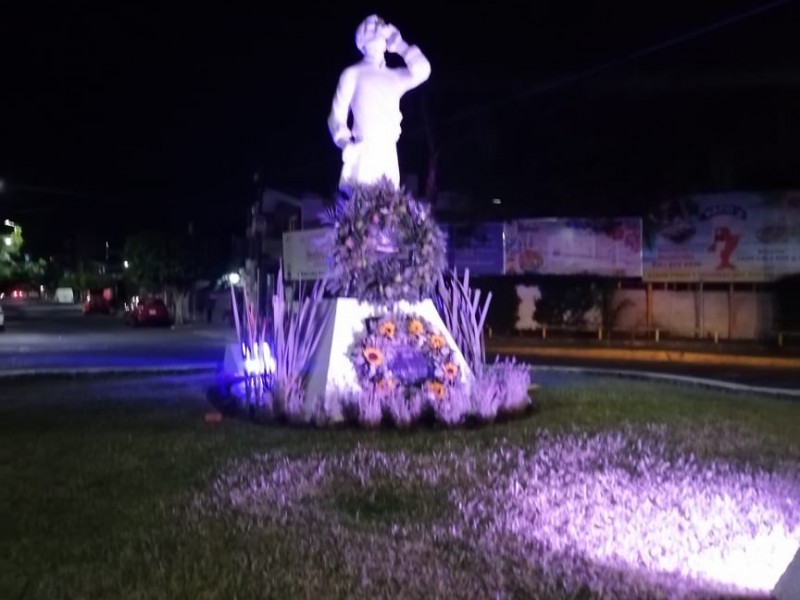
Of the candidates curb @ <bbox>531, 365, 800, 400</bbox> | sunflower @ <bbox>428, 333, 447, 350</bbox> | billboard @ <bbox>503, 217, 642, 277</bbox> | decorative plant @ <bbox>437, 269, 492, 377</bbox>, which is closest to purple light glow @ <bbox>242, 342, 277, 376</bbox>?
sunflower @ <bbox>428, 333, 447, 350</bbox>

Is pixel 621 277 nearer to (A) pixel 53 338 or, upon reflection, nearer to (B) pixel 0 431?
(A) pixel 53 338

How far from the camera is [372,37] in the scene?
1205cm

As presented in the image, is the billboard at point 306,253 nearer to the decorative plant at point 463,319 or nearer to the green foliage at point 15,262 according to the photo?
the decorative plant at point 463,319

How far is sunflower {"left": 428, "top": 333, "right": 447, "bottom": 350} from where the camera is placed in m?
11.7

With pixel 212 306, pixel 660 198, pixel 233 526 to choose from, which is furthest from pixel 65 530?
pixel 212 306

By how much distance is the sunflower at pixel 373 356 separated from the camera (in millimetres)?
11281

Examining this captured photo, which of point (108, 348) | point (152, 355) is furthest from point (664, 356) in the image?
point (108, 348)

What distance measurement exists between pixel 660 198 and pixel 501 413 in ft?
59.0

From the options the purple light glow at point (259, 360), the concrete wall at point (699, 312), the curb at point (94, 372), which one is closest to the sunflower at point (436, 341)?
the purple light glow at point (259, 360)

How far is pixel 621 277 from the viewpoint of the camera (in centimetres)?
2911

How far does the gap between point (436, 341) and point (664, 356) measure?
1371 cm

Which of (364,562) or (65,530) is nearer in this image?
(364,562)

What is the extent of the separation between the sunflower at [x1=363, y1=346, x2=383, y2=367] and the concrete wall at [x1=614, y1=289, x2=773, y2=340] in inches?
696

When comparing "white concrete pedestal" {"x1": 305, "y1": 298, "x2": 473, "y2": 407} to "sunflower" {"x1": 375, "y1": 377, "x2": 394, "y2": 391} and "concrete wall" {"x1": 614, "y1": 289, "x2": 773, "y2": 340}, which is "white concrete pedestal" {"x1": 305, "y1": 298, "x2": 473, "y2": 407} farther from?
"concrete wall" {"x1": 614, "y1": 289, "x2": 773, "y2": 340}
